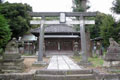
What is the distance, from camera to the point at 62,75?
7.05m

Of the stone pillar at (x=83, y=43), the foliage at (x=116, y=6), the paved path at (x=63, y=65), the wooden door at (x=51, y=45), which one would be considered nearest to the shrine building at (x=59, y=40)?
the wooden door at (x=51, y=45)

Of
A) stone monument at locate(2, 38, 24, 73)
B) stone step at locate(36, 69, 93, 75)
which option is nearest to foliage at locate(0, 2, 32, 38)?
stone monument at locate(2, 38, 24, 73)

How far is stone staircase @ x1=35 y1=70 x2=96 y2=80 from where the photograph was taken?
687 centimetres

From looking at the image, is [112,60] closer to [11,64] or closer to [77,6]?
[11,64]

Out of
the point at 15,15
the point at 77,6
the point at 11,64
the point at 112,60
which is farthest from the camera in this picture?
A: the point at 15,15

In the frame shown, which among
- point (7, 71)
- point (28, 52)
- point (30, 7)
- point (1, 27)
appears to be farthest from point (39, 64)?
point (30, 7)

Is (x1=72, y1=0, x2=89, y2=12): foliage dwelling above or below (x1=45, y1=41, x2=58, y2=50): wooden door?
above

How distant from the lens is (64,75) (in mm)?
7098

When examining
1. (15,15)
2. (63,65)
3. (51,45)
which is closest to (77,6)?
(63,65)

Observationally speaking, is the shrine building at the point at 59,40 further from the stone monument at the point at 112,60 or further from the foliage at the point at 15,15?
the stone monument at the point at 112,60

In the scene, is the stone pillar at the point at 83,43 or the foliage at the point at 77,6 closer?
the stone pillar at the point at 83,43

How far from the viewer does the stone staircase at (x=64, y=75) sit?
6.87m

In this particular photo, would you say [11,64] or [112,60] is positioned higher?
[112,60]

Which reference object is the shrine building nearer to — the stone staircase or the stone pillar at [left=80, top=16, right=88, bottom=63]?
the stone pillar at [left=80, top=16, right=88, bottom=63]
